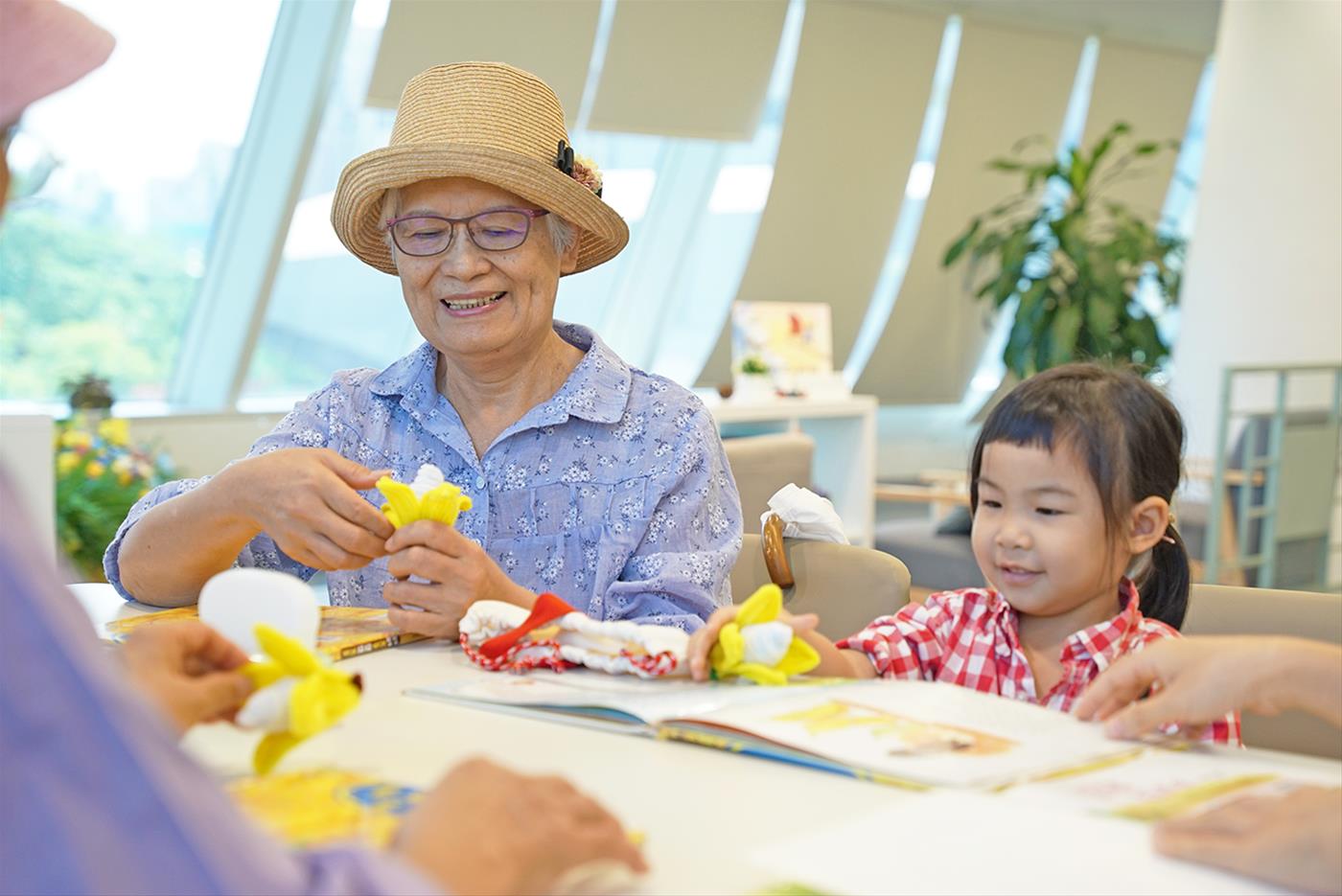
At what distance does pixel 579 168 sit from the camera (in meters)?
2.13

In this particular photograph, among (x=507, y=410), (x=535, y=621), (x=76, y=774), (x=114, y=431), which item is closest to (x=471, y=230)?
(x=507, y=410)

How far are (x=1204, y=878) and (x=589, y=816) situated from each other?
0.38 meters

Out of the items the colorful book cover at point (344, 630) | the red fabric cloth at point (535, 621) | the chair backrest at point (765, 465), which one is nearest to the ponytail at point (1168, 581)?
the red fabric cloth at point (535, 621)

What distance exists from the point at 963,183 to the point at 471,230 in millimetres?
7781

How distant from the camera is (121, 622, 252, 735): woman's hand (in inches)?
35.4

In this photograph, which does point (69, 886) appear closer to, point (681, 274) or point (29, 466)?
point (29, 466)

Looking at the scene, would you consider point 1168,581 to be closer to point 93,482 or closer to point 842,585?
point 842,585

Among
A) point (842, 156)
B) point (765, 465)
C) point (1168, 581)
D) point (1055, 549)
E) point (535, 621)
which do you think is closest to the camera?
point (535, 621)

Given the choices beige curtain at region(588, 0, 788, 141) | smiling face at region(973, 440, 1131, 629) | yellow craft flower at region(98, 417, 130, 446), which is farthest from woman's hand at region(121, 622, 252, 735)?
beige curtain at region(588, 0, 788, 141)

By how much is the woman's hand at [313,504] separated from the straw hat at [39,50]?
0.79 m

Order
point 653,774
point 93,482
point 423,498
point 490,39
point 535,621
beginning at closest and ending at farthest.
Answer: point 653,774
point 535,621
point 423,498
point 93,482
point 490,39

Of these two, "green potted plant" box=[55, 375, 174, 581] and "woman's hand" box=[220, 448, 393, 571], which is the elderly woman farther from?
"green potted plant" box=[55, 375, 174, 581]

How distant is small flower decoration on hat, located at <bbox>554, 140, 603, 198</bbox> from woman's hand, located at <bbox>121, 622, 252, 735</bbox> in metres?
1.21

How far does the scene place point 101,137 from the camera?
5949 millimetres
